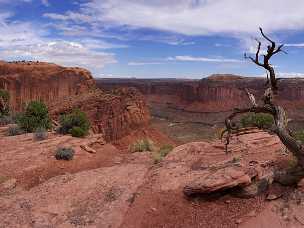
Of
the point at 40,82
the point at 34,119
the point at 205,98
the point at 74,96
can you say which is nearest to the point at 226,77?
the point at 205,98

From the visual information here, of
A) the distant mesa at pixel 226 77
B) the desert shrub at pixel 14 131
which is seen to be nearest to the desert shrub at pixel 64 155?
the desert shrub at pixel 14 131

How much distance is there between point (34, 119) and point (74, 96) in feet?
28.3

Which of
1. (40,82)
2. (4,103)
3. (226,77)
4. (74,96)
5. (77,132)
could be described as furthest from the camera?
(226,77)

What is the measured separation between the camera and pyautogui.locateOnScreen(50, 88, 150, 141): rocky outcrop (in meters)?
26.2

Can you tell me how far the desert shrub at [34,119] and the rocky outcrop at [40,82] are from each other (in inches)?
514

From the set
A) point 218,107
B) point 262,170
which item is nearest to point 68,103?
point 262,170

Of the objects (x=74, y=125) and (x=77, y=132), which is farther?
(x=74, y=125)

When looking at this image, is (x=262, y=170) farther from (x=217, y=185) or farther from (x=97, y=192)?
(x=97, y=192)

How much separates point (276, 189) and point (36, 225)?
596cm

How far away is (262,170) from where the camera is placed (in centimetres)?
1068

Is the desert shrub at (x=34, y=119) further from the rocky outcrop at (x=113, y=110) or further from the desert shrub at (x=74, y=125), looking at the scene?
the rocky outcrop at (x=113, y=110)

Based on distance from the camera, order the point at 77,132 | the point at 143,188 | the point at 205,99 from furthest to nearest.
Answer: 1. the point at 205,99
2. the point at 77,132
3. the point at 143,188

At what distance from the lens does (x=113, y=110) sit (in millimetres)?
26688

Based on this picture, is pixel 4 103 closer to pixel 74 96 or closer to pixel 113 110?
pixel 74 96
